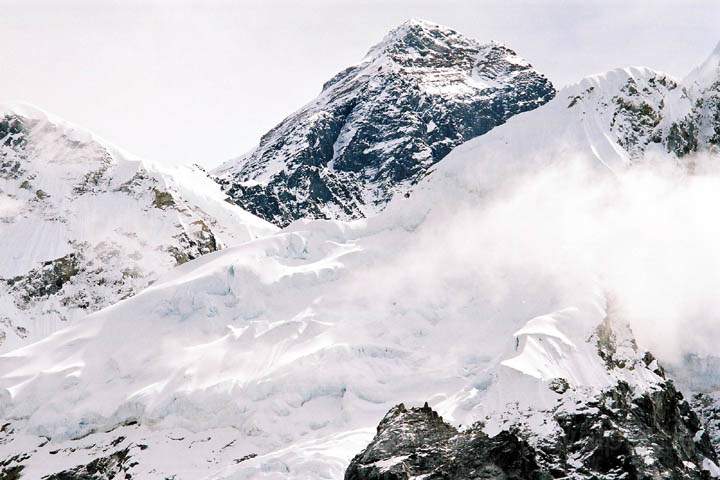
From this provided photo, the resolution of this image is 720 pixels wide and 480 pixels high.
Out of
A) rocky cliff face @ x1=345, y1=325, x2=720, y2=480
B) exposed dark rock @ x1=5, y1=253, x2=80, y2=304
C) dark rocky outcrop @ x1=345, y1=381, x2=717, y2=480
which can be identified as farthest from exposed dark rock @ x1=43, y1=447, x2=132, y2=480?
exposed dark rock @ x1=5, y1=253, x2=80, y2=304

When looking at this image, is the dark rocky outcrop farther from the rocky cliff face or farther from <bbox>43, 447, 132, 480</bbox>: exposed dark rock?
<bbox>43, 447, 132, 480</bbox>: exposed dark rock

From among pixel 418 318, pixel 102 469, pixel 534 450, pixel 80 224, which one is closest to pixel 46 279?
pixel 80 224

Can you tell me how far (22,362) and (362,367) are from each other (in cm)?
3527

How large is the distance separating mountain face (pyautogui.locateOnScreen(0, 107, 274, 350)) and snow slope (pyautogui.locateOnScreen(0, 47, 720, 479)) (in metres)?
26.6

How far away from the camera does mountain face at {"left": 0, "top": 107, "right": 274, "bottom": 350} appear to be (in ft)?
368

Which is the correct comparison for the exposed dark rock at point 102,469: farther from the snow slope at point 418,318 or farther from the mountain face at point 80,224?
the mountain face at point 80,224

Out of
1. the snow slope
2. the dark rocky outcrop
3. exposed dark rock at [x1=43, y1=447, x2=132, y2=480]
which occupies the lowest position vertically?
exposed dark rock at [x1=43, y1=447, x2=132, y2=480]

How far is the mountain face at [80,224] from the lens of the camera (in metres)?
112

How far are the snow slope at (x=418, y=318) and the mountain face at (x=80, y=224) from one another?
26.6m

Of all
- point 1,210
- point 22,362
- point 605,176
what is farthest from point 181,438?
point 1,210

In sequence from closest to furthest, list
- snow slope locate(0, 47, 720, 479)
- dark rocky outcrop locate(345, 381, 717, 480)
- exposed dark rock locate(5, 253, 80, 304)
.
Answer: dark rocky outcrop locate(345, 381, 717, 480) < snow slope locate(0, 47, 720, 479) < exposed dark rock locate(5, 253, 80, 304)

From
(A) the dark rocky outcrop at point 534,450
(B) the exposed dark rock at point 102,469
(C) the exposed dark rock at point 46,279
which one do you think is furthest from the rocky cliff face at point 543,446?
(C) the exposed dark rock at point 46,279

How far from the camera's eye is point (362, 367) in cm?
7225

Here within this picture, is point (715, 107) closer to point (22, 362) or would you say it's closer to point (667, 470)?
point (667, 470)
